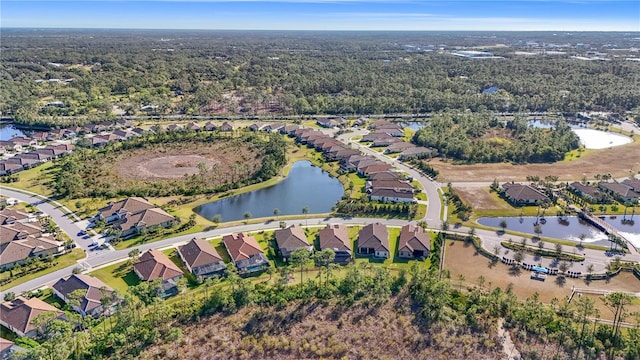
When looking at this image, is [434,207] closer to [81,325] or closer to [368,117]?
[81,325]

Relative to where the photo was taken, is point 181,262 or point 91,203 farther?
point 91,203

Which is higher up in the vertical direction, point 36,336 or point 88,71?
point 88,71

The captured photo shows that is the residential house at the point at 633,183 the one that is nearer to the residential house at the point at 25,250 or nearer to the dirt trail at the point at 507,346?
the dirt trail at the point at 507,346

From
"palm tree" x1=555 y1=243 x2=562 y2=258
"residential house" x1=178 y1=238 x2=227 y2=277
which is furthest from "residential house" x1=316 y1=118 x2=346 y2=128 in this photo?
"palm tree" x1=555 y1=243 x2=562 y2=258

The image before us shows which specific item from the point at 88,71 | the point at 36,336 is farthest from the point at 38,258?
the point at 88,71

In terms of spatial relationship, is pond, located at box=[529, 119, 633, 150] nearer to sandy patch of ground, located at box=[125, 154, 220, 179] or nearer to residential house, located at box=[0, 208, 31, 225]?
sandy patch of ground, located at box=[125, 154, 220, 179]

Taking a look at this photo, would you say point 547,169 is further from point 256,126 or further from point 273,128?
point 256,126

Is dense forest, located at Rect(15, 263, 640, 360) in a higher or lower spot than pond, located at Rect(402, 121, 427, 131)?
lower
